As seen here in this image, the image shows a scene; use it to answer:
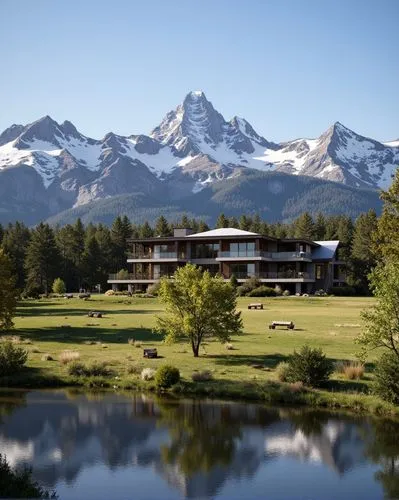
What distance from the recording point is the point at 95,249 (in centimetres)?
12925

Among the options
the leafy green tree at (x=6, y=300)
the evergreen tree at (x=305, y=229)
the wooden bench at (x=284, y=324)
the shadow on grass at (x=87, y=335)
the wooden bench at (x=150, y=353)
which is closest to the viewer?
the wooden bench at (x=150, y=353)

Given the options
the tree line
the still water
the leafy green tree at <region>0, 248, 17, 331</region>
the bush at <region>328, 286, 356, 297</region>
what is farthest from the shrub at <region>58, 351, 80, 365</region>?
the tree line

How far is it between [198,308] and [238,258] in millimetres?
59361

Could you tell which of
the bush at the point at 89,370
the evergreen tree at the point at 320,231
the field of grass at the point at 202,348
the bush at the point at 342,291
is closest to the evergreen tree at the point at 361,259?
the bush at the point at 342,291

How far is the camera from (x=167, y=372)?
1344 inches

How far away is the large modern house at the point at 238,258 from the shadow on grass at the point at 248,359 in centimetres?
5668

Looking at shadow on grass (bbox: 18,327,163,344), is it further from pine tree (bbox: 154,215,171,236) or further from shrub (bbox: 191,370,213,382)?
pine tree (bbox: 154,215,171,236)

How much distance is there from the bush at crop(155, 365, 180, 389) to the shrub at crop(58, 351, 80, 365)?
6.80 metres

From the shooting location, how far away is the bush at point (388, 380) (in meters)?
30.5

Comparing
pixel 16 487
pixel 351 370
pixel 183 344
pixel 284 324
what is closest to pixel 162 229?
pixel 284 324

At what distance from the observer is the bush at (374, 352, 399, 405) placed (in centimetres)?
3048

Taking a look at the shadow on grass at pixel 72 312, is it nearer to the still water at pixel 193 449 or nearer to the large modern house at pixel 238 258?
the large modern house at pixel 238 258

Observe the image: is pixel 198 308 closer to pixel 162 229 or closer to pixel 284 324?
pixel 284 324

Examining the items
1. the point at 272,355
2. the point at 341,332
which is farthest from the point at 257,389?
the point at 341,332
